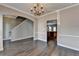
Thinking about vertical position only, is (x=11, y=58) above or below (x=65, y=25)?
below

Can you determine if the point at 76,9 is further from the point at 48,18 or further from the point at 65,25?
the point at 48,18

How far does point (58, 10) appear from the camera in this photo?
19.5ft

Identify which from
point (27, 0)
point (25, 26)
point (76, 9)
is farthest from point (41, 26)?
point (27, 0)

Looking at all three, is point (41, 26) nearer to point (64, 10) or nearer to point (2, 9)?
point (64, 10)

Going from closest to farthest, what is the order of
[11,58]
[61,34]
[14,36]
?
1. [11,58]
2. [61,34]
3. [14,36]

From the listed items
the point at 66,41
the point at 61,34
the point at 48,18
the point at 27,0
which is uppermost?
the point at 48,18

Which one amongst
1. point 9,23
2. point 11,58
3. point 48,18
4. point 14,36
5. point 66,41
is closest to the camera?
point 11,58

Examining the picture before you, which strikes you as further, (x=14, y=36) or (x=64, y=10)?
(x=14, y=36)

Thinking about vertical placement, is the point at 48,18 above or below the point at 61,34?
above

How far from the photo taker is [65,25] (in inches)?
213

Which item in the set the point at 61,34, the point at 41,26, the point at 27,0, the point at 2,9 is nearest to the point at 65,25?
the point at 61,34

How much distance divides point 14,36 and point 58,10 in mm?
3899

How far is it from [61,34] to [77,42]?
1.31 metres

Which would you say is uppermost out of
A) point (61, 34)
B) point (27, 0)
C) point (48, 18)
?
point (48, 18)
